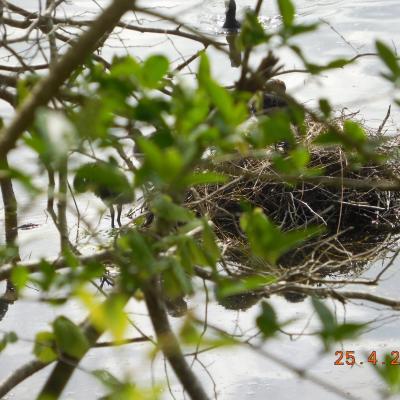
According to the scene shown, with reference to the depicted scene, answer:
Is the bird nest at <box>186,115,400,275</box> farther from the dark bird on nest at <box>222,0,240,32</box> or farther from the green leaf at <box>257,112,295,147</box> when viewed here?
the green leaf at <box>257,112,295,147</box>

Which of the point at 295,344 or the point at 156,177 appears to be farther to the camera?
the point at 295,344

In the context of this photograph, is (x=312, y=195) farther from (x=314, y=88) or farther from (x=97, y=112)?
(x=97, y=112)

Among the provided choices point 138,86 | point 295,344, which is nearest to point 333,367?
point 295,344

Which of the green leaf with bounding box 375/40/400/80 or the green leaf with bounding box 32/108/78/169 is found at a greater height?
the green leaf with bounding box 375/40/400/80

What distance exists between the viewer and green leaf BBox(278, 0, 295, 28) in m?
0.67

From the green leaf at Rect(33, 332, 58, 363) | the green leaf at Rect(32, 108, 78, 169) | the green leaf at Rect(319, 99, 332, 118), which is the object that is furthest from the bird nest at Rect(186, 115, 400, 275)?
the green leaf at Rect(32, 108, 78, 169)

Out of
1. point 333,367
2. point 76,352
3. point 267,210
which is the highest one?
point 267,210

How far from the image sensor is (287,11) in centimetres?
68

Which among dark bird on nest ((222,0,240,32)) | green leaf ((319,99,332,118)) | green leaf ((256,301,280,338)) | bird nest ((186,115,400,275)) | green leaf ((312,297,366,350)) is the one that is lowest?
green leaf ((312,297,366,350))

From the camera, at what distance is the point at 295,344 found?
2.33 metres

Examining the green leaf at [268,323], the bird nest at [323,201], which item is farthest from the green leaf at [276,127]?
the bird nest at [323,201]

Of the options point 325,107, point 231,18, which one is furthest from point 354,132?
point 231,18

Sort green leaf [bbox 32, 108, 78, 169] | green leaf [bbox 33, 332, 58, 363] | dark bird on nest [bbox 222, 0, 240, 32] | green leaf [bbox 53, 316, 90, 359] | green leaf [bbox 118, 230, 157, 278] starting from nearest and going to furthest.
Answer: green leaf [bbox 32, 108, 78, 169], green leaf [bbox 118, 230, 157, 278], green leaf [bbox 53, 316, 90, 359], green leaf [bbox 33, 332, 58, 363], dark bird on nest [bbox 222, 0, 240, 32]

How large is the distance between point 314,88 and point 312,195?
592 mm
